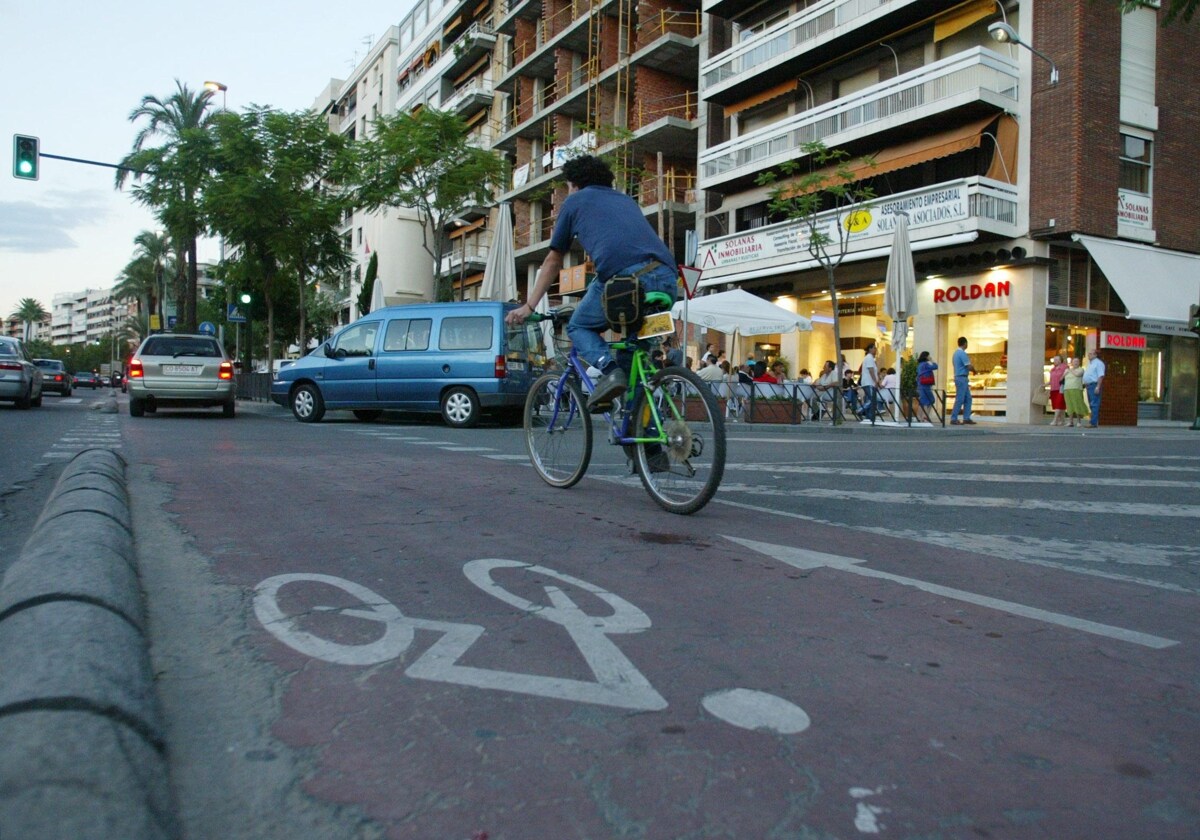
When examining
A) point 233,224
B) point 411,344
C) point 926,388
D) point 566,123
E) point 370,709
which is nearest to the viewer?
point 370,709

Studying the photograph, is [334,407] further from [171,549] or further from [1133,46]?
[1133,46]

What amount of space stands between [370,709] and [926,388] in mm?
19492

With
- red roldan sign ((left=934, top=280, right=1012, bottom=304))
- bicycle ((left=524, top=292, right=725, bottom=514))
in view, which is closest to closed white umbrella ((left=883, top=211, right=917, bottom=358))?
red roldan sign ((left=934, top=280, right=1012, bottom=304))

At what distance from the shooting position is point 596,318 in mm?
5266

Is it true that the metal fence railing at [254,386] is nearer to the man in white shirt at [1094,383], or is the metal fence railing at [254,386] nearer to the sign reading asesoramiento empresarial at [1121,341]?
the man in white shirt at [1094,383]

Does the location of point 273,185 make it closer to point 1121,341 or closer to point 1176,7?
point 1176,7

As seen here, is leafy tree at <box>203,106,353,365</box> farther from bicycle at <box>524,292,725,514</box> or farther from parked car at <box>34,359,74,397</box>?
bicycle at <box>524,292,725,514</box>

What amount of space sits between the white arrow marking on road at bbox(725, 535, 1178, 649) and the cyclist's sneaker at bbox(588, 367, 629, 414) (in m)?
1.32

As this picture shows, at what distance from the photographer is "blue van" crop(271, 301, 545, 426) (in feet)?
47.1

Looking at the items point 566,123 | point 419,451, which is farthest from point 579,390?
point 566,123

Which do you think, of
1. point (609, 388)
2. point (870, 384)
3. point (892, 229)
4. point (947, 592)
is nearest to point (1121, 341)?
point (892, 229)

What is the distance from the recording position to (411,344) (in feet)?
49.4

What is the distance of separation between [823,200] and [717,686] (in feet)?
88.7

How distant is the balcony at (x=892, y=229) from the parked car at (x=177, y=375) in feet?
51.2
